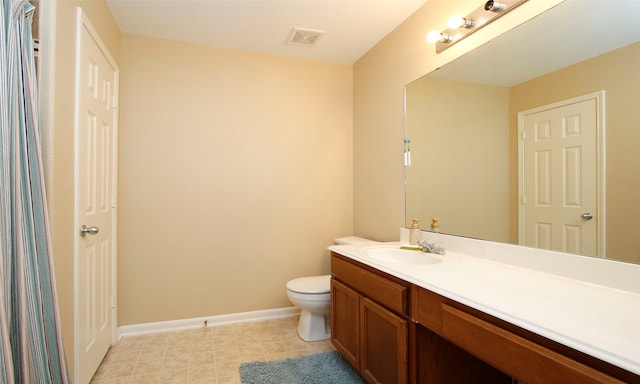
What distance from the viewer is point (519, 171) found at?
153 cm

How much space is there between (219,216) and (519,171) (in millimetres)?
2215

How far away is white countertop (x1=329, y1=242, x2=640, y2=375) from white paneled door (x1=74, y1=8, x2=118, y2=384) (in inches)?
62.8

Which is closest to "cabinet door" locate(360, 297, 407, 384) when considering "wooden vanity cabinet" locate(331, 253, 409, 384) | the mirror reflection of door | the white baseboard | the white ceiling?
"wooden vanity cabinet" locate(331, 253, 409, 384)

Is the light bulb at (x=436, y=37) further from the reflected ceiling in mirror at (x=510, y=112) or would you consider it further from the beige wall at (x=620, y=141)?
the beige wall at (x=620, y=141)

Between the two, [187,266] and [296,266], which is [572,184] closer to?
[296,266]

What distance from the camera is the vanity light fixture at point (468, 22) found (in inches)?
62.8

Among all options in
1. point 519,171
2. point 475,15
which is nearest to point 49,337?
point 519,171

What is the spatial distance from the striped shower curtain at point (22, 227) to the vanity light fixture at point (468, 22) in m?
1.95

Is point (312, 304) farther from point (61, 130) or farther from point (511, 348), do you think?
point (61, 130)

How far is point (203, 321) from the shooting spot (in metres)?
2.71

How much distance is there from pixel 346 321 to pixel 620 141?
1.55 m

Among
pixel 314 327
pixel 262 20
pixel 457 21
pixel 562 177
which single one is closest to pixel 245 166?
pixel 262 20

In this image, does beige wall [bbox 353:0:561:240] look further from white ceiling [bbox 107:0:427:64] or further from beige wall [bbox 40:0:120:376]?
beige wall [bbox 40:0:120:376]

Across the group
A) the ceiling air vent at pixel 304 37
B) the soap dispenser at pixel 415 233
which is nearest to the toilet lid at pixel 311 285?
the soap dispenser at pixel 415 233
